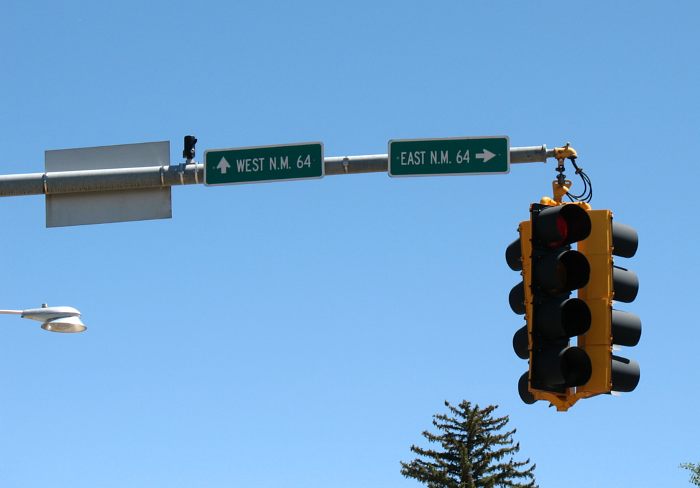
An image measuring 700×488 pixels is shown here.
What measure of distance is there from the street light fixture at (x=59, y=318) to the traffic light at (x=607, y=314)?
7.54 metres

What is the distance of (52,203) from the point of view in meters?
11.8

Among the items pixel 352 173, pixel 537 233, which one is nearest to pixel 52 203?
pixel 352 173

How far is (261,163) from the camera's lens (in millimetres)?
11867

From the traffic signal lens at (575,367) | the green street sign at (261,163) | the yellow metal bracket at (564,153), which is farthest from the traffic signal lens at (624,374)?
the green street sign at (261,163)

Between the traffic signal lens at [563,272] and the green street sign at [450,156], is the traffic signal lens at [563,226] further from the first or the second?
the green street sign at [450,156]

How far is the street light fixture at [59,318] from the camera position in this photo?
1603 centimetres

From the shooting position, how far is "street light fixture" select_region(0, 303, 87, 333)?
631 inches

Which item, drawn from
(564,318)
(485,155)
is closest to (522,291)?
(564,318)

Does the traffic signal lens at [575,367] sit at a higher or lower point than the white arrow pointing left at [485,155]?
lower

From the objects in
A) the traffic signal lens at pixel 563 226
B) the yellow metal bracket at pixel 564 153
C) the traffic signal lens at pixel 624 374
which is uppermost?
the yellow metal bracket at pixel 564 153

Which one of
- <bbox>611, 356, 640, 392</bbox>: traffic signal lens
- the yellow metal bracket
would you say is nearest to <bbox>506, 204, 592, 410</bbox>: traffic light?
<bbox>611, 356, 640, 392</bbox>: traffic signal lens

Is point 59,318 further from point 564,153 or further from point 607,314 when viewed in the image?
point 607,314

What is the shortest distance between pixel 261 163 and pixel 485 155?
6.38 feet

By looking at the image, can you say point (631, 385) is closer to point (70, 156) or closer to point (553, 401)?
point (553, 401)
